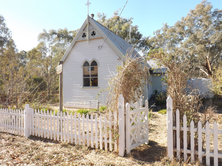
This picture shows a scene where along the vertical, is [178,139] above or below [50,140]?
above

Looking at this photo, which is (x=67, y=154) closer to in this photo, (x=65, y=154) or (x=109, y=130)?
(x=65, y=154)

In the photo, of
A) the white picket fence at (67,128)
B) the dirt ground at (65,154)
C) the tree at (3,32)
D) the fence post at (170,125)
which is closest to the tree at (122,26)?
the tree at (3,32)

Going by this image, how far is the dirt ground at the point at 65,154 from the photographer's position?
4.09 metres

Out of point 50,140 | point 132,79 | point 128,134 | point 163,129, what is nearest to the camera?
point 128,134

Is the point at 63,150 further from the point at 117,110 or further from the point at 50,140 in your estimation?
the point at 117,110

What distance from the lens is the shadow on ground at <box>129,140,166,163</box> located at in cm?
421

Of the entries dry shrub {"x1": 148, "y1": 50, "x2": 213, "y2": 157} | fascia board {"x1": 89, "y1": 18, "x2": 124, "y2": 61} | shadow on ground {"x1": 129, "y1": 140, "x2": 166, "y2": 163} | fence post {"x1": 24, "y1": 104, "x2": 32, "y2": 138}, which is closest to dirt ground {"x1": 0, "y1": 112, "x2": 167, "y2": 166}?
shadow on ground {"x1": 129, "y1": 140, "x2": 166, "y2": 163}

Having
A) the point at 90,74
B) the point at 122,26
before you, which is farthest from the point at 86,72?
the point at 122,26

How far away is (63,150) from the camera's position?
4.81 m

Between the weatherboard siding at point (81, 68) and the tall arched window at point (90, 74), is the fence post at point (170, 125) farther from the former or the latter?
the tall arched window at point (90, 74)

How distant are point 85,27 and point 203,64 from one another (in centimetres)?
2315

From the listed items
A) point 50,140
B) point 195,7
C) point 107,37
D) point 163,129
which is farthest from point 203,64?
point 50,140

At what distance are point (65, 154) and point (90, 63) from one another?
8267 mm

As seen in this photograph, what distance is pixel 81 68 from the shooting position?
12438 mm
